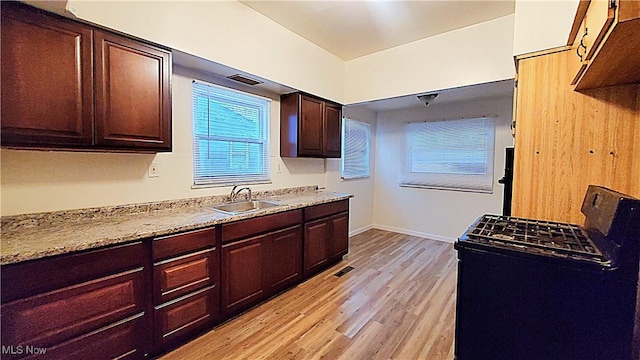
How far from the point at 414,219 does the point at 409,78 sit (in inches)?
105

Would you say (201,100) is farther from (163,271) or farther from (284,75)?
(163,271)

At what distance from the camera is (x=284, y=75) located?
3137 mm

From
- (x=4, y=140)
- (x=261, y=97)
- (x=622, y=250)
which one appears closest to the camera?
(x=622, y=250)

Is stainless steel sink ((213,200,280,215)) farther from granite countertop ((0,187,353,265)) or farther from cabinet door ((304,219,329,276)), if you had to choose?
cabinet door ((304,219,329,276))

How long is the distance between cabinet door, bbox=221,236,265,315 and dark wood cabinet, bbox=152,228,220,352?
8 cm

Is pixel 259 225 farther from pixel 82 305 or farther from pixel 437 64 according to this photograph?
pixel 437 64

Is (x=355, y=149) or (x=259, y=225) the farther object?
(x=355, y=149)

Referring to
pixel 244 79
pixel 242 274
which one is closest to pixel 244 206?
pixel 242 274

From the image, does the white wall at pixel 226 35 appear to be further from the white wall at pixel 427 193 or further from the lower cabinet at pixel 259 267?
the white wall at pixel 427 193

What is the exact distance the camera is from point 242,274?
2.40 meters

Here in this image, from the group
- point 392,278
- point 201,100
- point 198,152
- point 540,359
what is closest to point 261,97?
point 201,100

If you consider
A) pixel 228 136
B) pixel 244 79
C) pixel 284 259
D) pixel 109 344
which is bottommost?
pixel 109 344

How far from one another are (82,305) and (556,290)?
243 cm

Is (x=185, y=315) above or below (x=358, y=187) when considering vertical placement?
below
